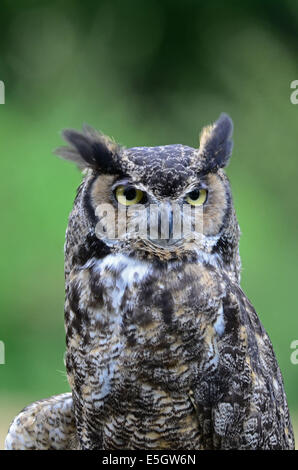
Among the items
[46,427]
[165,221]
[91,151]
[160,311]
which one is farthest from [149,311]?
[46,427]

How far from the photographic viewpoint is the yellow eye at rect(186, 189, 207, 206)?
1592 millimetres

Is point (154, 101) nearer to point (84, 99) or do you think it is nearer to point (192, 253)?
point (84, 99)

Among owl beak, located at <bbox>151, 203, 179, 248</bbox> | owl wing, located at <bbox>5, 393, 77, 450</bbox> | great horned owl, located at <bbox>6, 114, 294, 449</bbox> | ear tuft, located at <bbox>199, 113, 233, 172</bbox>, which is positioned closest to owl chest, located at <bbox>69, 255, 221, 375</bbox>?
great horned owl, located at <bbox>6, 114, 294, 449</bbox>

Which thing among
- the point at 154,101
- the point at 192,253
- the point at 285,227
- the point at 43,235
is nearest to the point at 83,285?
the point at 192,253

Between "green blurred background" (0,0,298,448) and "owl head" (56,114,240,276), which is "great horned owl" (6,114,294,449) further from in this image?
"green blurred background" (0,0,298,448)

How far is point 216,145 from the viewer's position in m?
1.67

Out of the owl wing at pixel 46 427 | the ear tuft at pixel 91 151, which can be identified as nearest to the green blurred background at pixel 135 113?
the owl wing at pixel 46 427

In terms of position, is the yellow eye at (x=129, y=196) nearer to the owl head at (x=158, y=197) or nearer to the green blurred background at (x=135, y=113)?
the owl head at (x=158, y=197)

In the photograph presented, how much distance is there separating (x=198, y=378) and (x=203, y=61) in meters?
5.07

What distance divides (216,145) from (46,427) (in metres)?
0.97

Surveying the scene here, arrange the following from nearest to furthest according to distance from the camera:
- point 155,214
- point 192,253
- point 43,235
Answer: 1. point 155,214
2. point 192,253
3. point 43,235

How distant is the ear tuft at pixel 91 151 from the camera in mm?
1614

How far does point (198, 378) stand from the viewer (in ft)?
5.32

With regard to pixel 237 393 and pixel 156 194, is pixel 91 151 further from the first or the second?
pixel 237 393
